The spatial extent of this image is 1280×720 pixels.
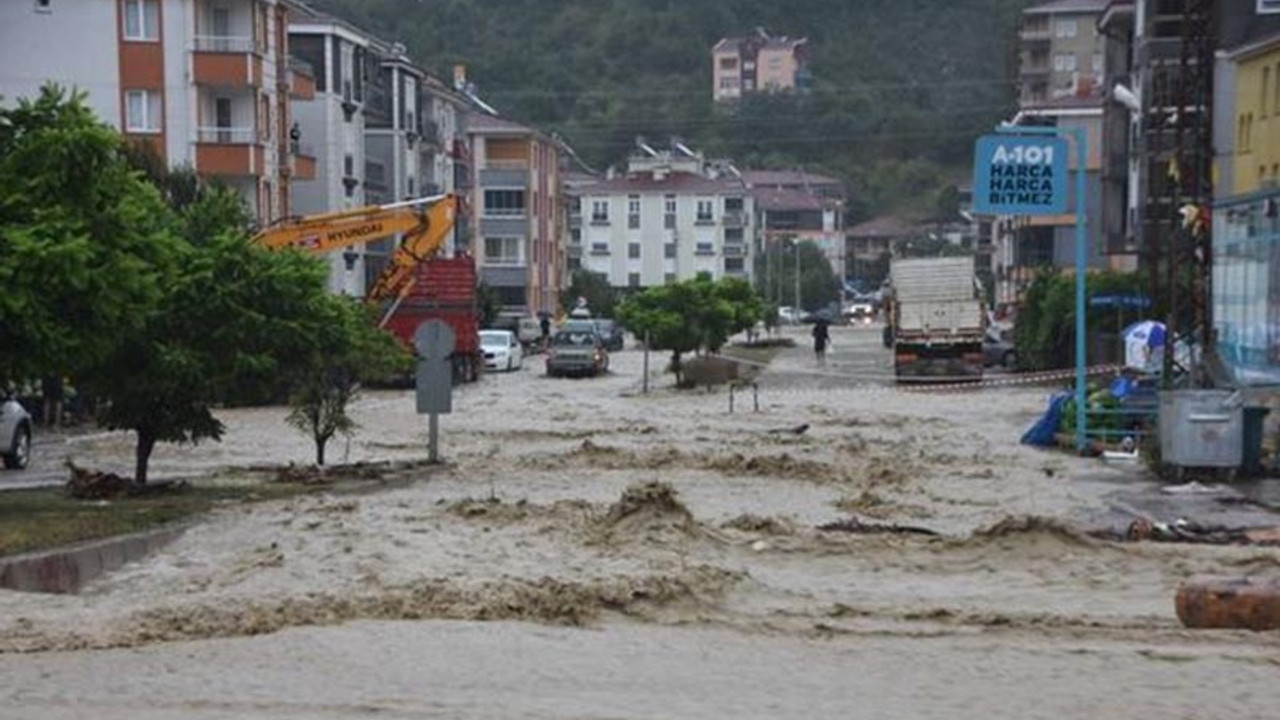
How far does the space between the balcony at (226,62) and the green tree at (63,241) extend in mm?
42650

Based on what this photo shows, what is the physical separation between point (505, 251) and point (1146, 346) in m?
77.0

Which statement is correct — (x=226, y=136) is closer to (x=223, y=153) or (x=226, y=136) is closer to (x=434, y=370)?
(x=223, y=153)

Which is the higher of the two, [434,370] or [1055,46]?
[1055,46]

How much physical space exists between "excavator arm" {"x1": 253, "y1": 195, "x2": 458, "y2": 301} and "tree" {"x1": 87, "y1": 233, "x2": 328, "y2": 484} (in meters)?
18.8

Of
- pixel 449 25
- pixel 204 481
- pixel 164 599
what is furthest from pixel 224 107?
pixel 449 25

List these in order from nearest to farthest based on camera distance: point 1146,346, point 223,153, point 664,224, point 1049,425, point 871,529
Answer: point 871,529
point 1049,425
point 1146,346
point 223,153
point 664,224

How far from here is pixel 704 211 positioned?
484 feet

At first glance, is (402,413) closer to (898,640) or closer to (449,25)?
(898,640)

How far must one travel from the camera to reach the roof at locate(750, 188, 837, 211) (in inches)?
6609

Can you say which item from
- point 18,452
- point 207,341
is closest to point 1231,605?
point 207,341

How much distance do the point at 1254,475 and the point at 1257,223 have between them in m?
4.59

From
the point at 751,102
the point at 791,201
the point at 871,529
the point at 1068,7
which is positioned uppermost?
the point at 1068,7

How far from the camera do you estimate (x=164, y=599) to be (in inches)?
672

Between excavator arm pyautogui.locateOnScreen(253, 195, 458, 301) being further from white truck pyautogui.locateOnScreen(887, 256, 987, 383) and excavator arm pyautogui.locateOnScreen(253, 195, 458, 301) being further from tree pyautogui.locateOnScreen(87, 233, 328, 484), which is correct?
tree pyautogui.locateOnScreen(87, 233, 328, 484)
